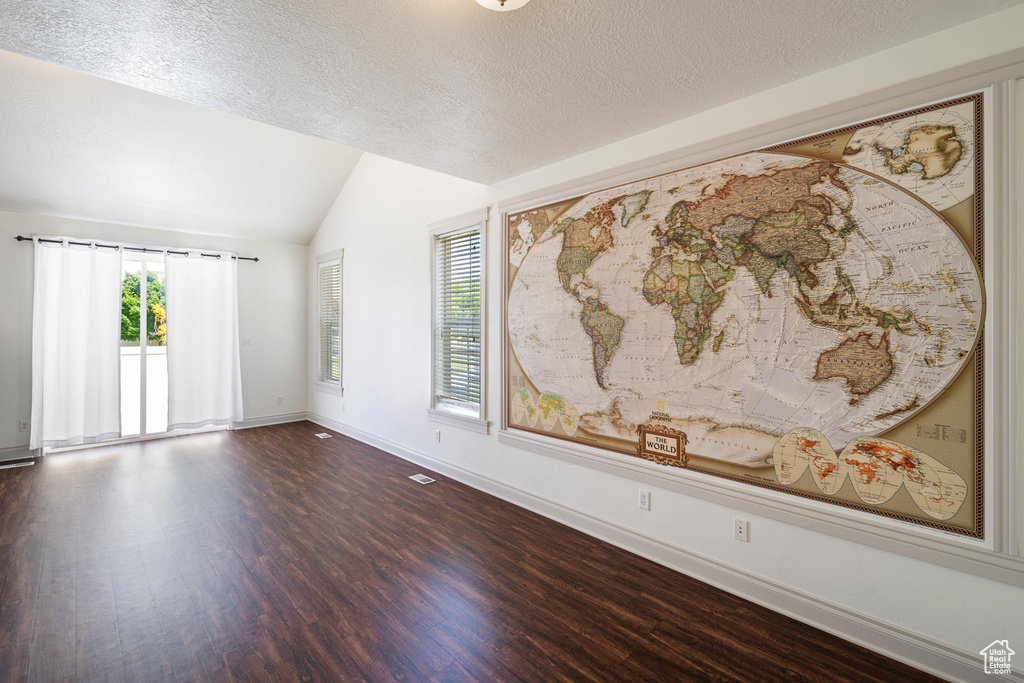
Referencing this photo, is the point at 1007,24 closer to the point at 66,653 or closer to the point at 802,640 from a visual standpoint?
the point at 802,640

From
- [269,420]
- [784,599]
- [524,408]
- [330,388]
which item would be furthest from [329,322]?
[784,599]

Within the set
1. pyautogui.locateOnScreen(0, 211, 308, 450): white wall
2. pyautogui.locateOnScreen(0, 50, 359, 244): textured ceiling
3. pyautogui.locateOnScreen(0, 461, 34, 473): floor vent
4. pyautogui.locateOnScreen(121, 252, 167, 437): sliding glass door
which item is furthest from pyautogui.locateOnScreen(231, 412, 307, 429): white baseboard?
pyautogui.locateOnScreen(0, 50, 359, 244): textured ceiling

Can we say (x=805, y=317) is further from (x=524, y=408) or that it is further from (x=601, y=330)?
(x=524, y=408)

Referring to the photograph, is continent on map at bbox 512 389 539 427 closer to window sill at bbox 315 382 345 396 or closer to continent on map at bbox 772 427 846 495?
continent on map at bbox 772 427 846 495

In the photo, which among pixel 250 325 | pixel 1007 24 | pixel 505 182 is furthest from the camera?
pixel 250 325

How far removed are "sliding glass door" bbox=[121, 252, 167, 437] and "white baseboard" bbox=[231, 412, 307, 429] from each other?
854mm

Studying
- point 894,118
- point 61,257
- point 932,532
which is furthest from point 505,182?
point 61,257

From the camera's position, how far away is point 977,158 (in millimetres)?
1689

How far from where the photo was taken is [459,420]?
3965 mm

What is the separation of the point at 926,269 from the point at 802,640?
1684 mm

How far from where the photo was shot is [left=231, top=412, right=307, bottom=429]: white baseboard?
6105 millimetres

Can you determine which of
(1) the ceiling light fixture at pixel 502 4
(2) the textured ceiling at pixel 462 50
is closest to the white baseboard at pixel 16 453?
(2) the textured ceiling at pixel 462 50

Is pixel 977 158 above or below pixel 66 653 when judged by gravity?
above

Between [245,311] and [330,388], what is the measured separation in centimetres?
160
